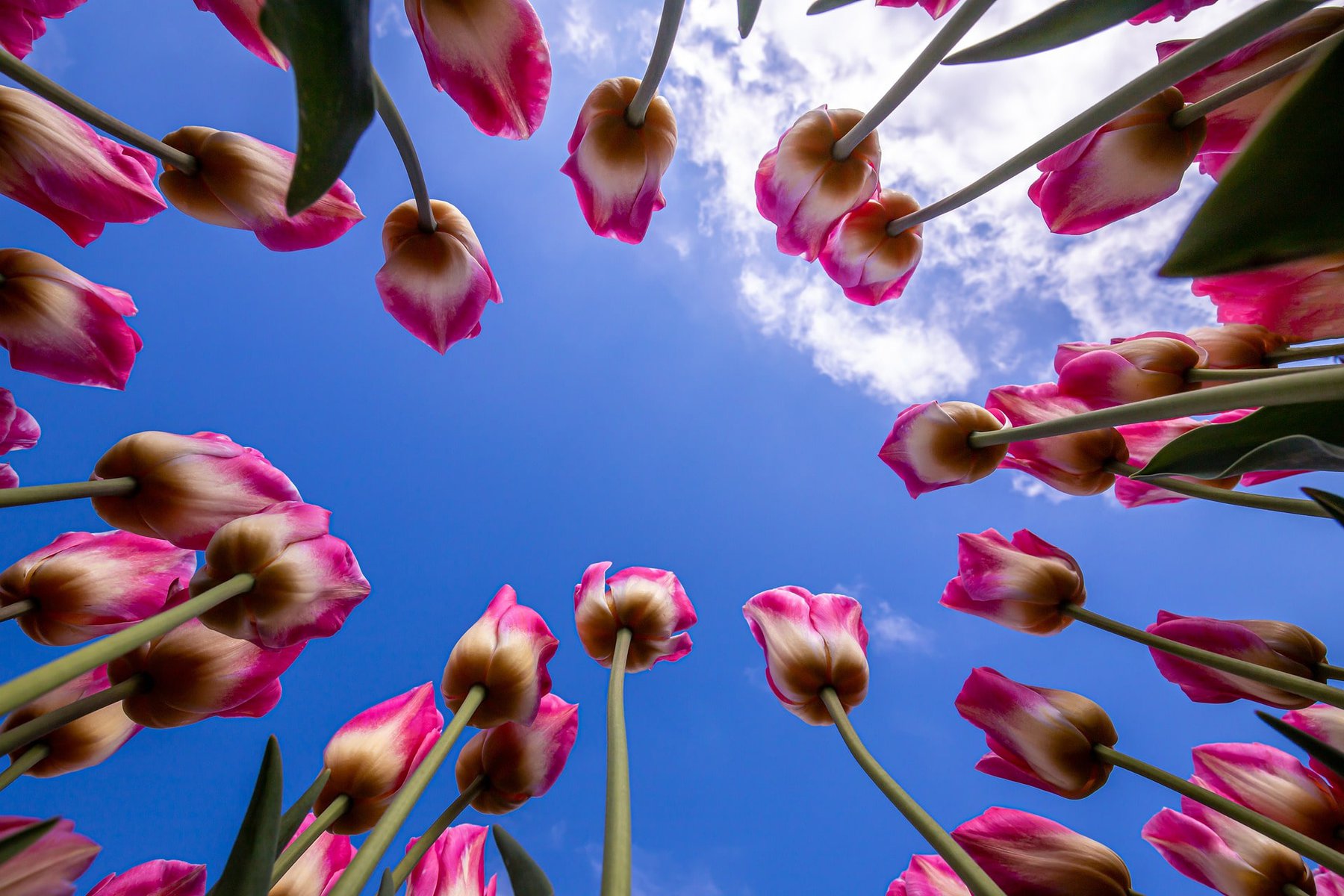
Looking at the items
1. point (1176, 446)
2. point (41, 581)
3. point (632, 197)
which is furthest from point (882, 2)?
point (41, 581)

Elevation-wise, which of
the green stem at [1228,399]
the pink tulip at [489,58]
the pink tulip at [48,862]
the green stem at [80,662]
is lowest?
the pink tulip at [48,862]

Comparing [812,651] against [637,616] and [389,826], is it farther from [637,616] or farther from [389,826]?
[389,826]

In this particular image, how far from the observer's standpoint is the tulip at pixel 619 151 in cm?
40

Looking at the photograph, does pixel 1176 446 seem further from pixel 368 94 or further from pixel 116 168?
pixel 116 168

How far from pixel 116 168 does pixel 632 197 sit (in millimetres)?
274

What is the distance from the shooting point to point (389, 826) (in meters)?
0.21

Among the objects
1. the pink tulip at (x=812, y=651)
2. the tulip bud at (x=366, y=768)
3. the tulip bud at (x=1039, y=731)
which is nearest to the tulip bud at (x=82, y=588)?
the tulip bud at (x=366, y=768)

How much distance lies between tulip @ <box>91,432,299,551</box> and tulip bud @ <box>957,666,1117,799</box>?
0.40m

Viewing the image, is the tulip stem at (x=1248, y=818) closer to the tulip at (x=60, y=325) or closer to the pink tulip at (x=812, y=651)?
the pink tulip at (x=812, y=651)

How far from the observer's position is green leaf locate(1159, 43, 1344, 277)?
18 cm

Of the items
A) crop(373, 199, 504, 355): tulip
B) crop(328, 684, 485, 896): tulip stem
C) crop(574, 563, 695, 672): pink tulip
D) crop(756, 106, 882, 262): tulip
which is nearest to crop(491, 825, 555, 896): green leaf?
crop(328, 684, 485, 896): tulip stem

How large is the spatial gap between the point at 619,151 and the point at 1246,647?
0.42m

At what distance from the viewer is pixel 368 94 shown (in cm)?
19

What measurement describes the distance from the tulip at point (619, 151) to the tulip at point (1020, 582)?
0.29m
